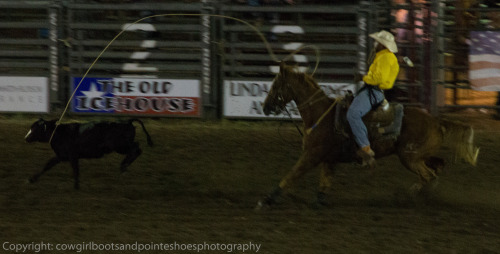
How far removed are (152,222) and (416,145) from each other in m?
2.81

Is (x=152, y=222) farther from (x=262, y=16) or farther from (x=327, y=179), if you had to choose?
(x=262, y=16)

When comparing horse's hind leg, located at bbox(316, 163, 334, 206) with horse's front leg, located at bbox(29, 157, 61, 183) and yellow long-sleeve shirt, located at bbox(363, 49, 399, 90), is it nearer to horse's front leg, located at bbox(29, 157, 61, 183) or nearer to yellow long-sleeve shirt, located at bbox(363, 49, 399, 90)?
yellow long-sleeve shirt, located at bbox(363, 49, 399, 90)

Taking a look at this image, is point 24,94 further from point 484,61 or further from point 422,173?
point 484,61

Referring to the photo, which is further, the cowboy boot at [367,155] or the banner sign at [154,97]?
the banner sign at [154,97]

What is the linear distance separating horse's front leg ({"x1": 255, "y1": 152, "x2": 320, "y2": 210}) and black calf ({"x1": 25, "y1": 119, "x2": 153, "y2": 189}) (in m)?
2.08

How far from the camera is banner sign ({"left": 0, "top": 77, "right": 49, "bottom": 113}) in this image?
40.2 feet

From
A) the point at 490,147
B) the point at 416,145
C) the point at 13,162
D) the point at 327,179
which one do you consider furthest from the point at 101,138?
the point at 490,147

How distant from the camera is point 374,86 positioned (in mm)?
7234

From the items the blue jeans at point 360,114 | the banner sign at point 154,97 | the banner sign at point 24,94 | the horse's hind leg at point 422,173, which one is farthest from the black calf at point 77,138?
the banner sign at point 24,94

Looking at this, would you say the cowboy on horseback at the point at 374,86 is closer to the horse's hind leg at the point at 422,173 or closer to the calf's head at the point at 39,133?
the horse's hind leg at the point at 422,173

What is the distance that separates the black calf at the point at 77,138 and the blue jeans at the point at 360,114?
9.08 ft

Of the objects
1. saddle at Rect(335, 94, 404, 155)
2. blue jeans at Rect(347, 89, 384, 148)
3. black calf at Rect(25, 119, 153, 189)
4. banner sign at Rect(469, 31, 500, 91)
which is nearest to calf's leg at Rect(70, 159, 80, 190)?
black calf at Rect(25, 119, 153, 189)

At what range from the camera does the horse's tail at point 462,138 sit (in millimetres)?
7445

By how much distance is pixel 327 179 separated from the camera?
7562mm
